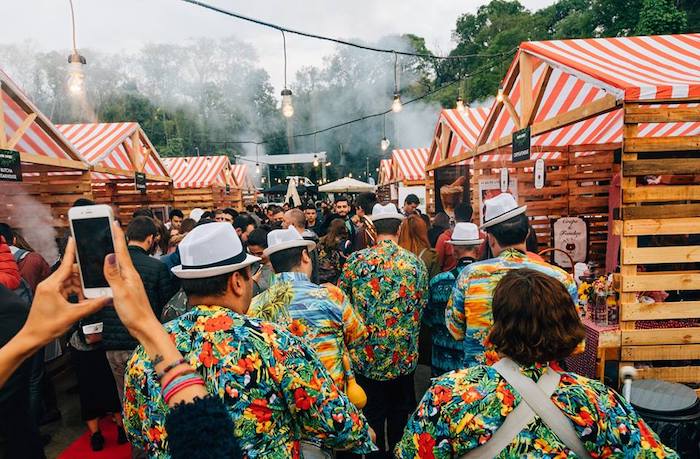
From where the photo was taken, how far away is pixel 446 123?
10047 millimetres

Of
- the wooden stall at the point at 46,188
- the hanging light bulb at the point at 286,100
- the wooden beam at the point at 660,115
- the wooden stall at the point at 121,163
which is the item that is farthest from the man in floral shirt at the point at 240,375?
the hanging light bulb at the point at 286,100

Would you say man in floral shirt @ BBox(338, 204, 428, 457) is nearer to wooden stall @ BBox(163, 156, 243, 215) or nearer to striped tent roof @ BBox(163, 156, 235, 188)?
wooden stall @ BBox(163, 156, 243, 215)

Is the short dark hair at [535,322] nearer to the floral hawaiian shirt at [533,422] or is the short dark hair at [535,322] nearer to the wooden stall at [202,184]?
the floral hawaiian shirt at [533,422]

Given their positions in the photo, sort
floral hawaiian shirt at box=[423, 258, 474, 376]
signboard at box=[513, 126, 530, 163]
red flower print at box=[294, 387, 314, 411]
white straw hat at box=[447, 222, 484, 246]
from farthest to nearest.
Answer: signboard at box=[513, 126, 530, 163]
white straw hat at box=[447, 222, 484, 246]
floral hawaiian shirt at box=[423, 258, 474, 376]
red flower print at box=[294, 387, 314, 411]

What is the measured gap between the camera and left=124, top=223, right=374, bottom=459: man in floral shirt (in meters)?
1.43

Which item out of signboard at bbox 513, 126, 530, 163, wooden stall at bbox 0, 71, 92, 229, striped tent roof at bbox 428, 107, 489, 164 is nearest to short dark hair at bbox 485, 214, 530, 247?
signboard at bbox 513, 126, 530, 163

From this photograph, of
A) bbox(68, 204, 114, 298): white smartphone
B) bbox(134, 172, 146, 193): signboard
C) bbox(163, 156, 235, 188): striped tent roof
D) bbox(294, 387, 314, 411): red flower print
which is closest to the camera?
bbox(68, 204, 114, 298): white smartphone

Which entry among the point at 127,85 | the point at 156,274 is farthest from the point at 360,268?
the point at 127,85

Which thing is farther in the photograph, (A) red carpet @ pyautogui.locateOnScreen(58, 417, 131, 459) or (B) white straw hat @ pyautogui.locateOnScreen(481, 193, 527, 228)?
(A) red carpet @ pyautogui.locateOnScreen(58, 417, 131, 459)

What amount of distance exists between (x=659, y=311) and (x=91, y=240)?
4.24 meters

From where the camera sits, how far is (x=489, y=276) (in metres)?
2.64

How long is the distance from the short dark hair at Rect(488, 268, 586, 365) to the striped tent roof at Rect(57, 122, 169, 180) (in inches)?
320

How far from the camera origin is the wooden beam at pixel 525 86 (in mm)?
5785

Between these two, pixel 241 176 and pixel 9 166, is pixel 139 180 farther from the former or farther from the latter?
pixel 241 176
